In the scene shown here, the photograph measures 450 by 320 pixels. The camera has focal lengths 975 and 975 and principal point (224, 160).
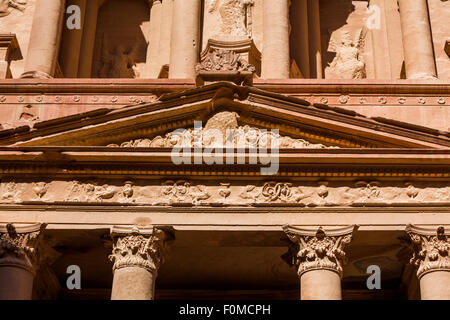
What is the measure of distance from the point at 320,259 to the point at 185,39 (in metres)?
9.87

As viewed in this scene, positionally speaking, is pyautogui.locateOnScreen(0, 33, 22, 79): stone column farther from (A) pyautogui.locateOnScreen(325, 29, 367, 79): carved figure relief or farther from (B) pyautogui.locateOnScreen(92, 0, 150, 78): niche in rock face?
(A) pyautogui.locateOnScreen(325, 29, 367, 79): carved figure relief

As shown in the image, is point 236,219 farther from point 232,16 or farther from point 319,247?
point 232,16

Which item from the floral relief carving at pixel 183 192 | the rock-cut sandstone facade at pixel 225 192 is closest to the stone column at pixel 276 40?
the rock-cut sandstone facade at pixel 225 192

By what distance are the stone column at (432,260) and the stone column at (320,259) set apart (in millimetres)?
1355

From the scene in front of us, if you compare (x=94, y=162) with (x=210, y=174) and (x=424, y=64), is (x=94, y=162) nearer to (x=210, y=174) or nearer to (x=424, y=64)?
(x=210, y=174)

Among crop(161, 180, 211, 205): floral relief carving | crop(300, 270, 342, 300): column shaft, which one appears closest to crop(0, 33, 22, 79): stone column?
crop(161, 180, 211, 205): floral relief carving

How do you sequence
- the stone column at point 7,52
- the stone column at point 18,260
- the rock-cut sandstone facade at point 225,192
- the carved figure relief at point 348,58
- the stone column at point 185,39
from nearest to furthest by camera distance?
the stone column at point 18,260 → the rock-cut sandstone facade at point 225,192 → the stone column at point 185,39 → the stone column at point 7,52 → the carved figure relief at point 348,58

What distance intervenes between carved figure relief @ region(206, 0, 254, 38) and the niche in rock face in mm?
3376

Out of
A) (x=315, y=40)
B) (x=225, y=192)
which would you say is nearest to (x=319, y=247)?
(x=225, y=192)

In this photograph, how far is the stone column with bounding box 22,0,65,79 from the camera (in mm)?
27797

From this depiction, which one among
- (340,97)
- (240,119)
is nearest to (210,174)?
(240,119)

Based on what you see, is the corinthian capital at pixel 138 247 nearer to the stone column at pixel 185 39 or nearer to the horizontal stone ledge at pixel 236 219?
the horizontal stone ledge at pixel 236 219

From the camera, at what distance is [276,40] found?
2770 cm

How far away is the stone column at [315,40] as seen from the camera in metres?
29.7
